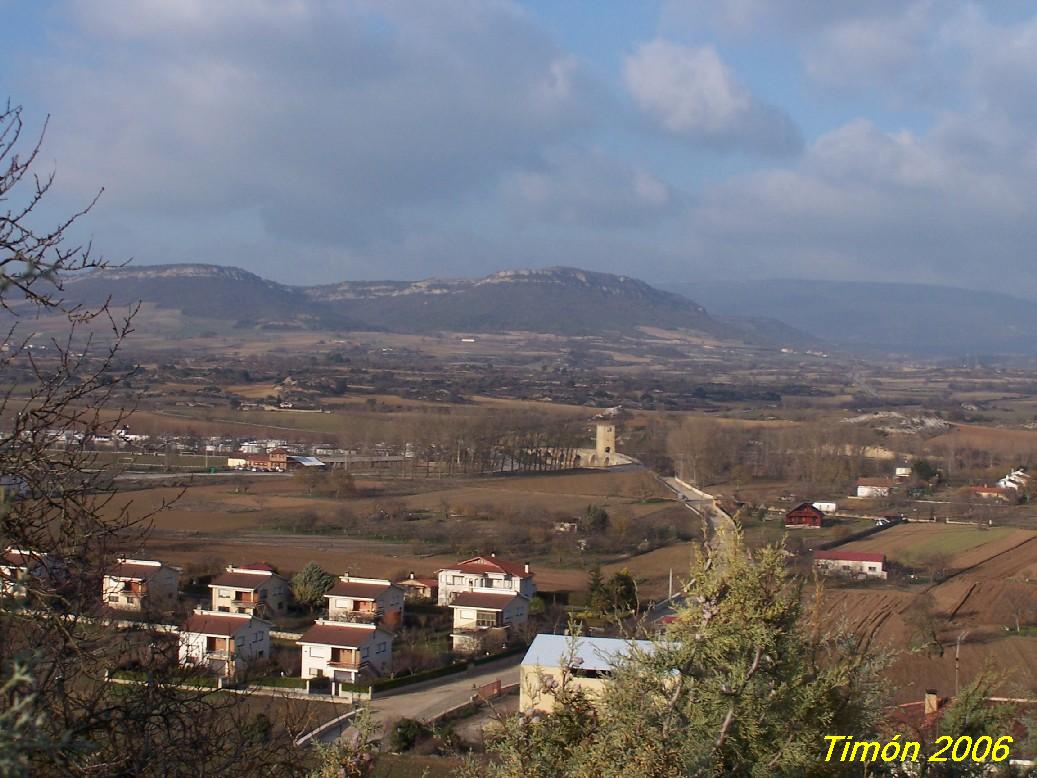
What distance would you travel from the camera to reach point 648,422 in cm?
3853

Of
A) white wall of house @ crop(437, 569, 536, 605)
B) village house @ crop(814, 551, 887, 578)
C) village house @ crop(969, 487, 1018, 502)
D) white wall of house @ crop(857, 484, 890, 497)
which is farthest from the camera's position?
white wall of house @ crop(857, 484, 890, 497)

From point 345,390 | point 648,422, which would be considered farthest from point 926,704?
point 345,390

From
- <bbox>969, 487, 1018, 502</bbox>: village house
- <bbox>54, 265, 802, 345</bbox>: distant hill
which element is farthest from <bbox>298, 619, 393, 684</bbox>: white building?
<bbox>54, 265, 802, 345</bbox>: distant hill

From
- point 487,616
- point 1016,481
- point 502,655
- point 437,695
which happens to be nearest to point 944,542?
point 1016,481

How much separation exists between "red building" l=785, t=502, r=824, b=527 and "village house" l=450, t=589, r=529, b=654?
8833mm

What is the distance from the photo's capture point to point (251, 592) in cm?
1339

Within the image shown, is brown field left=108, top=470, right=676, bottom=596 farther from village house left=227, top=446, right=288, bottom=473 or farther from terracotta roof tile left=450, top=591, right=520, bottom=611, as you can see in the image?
village house left=227, top=446, right=288, bottom=473

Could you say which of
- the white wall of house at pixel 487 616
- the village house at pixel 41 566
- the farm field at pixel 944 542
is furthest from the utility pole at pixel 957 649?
the village house at pixel 41 566

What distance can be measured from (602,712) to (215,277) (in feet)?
443

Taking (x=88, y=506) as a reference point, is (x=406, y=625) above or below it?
below

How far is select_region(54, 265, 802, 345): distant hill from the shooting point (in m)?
118

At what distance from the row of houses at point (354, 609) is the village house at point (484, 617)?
0.04 feet

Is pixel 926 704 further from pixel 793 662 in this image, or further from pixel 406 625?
pixel 406 625

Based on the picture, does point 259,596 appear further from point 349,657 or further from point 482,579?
point 482,579
